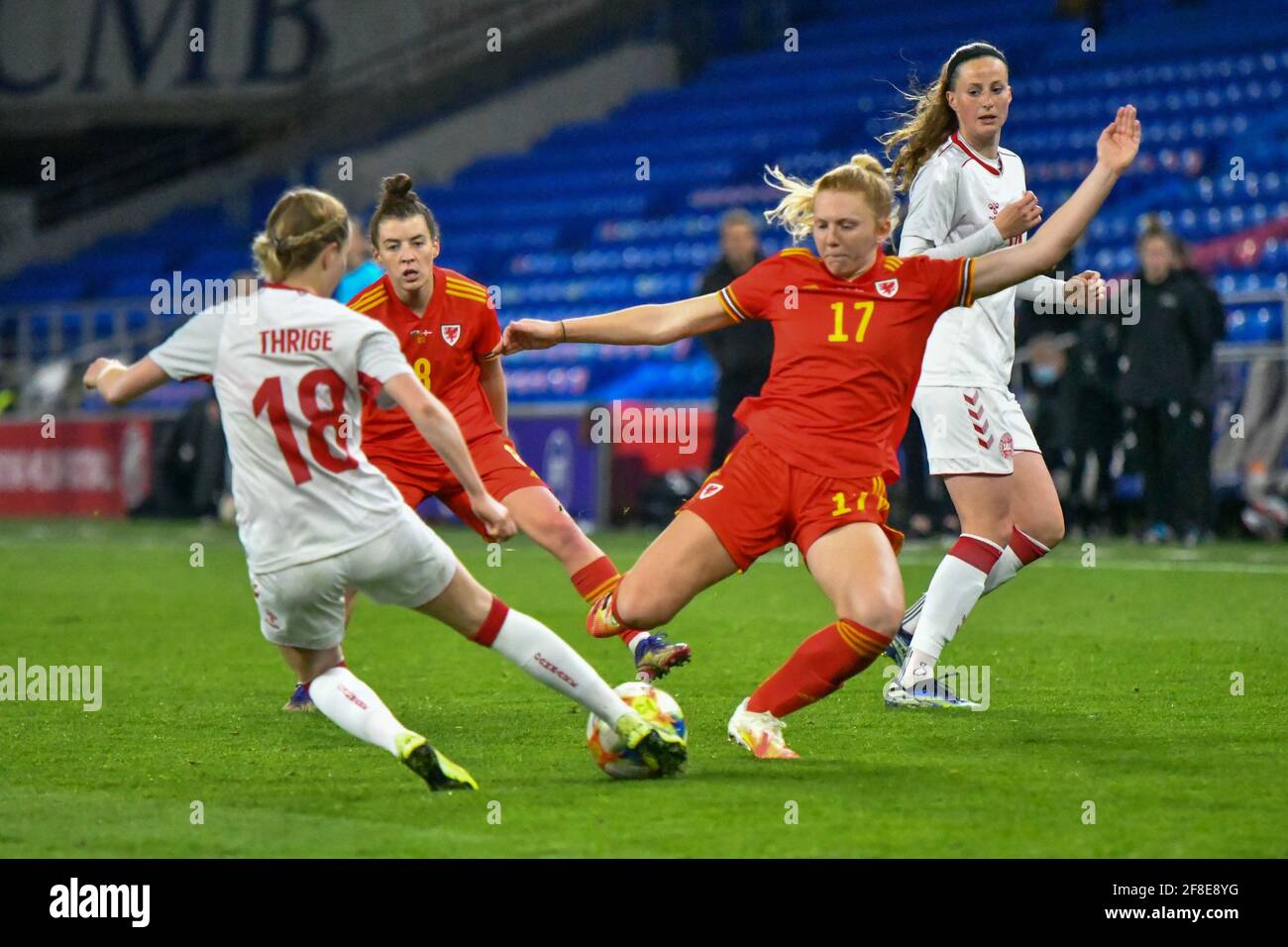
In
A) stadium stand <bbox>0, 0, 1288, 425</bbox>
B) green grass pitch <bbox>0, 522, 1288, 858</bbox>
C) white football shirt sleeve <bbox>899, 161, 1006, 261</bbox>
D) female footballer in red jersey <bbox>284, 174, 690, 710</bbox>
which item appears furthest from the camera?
stadium stand <bbox>0, 0, 1288, 425</bbox>

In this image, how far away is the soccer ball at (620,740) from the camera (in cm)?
558

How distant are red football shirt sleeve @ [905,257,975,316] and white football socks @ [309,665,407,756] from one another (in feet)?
6.97

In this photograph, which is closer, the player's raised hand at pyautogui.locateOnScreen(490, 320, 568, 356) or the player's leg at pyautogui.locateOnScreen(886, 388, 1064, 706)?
the player's raised hand at pyautogui.locateOnScreen(490, 320, 568, 356)

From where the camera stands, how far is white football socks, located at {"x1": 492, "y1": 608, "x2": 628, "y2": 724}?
543 cm

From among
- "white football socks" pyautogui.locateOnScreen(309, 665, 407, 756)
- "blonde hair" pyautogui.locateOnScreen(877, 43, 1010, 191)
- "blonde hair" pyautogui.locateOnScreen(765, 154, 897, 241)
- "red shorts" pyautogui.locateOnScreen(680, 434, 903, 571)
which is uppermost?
"blonde hair" pyautogui.locateOnScreen(877, 43, 1010, 191)

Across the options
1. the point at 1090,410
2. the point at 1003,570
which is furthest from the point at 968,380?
the point at 1090,410

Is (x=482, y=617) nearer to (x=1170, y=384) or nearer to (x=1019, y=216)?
(x=1019, y=216)

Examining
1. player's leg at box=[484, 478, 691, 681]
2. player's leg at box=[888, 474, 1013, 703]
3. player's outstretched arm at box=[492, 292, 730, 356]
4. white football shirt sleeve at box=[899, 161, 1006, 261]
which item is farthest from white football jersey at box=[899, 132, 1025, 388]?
player's leg at box=[484, 478, 691, 681]

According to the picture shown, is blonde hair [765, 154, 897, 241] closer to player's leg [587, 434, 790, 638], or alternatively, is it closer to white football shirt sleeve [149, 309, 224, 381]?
player's leg [587, 434, 790, 638]

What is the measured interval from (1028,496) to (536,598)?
5019 millimetres

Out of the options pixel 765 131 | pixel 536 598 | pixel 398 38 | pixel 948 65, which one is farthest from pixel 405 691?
pixel 398 38

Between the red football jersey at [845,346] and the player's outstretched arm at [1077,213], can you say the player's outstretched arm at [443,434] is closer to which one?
the red football jersey at [845,346]

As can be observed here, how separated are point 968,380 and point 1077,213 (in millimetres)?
1425

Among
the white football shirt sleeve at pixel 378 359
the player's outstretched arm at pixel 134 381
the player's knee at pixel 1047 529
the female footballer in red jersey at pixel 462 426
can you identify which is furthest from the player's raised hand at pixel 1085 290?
the player's outstretched arm at pixel 134 381
